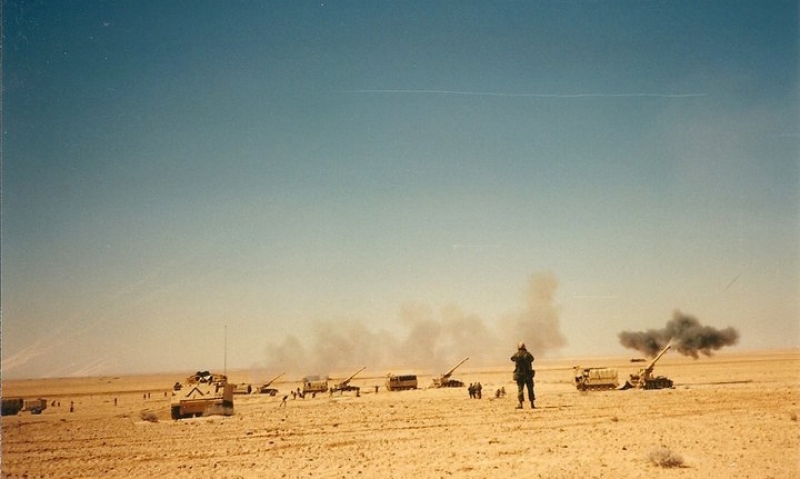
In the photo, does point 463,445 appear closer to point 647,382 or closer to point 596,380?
point 596,380

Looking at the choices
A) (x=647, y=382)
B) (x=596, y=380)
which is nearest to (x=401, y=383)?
(x=596, y=380)

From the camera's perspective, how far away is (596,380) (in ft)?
109

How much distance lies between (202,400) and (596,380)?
2076 cm

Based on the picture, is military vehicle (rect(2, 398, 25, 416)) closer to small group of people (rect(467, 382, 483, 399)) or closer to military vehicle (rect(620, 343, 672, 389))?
small group of people (rect(467, 382, 483, 399))

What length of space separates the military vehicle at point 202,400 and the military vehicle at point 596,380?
18774mm

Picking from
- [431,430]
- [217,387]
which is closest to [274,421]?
[217,387]

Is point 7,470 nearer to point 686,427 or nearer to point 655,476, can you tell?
point 655,476

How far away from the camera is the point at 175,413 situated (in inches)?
977

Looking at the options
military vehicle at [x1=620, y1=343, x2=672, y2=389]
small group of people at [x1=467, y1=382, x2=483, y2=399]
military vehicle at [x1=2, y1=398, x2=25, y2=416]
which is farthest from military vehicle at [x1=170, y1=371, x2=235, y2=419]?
military vehicle at [x1=620, y1=343, x2=672, y2=389]

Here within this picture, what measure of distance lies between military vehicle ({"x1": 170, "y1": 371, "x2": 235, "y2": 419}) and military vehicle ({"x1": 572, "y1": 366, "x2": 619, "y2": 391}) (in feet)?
61.6

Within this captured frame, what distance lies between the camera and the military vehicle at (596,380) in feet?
108

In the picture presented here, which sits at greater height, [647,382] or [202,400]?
[202,400]

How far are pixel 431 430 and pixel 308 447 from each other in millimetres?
3527

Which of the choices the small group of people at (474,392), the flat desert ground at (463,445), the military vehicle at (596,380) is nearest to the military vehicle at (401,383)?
the military vehicle at (596,380)
